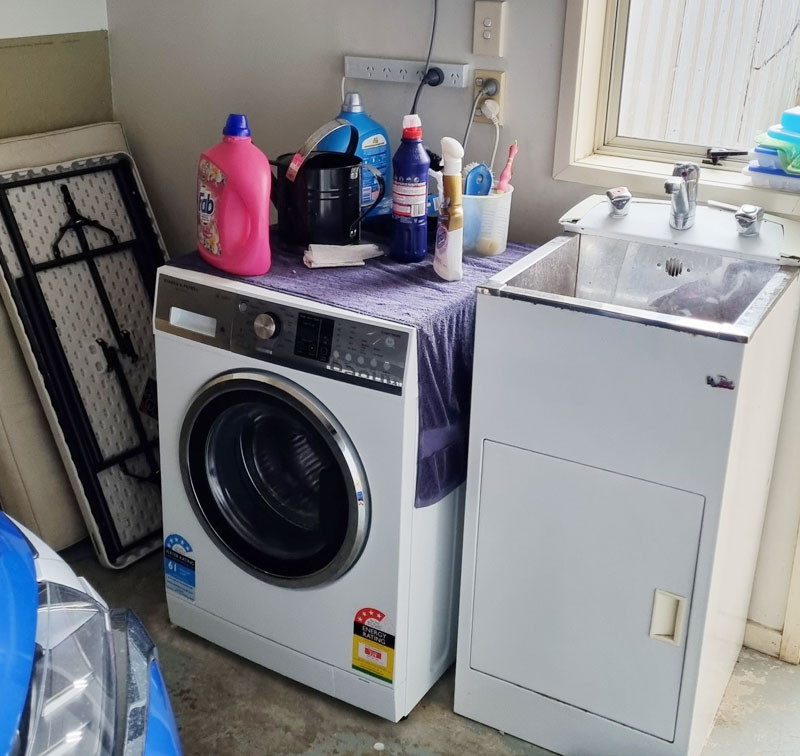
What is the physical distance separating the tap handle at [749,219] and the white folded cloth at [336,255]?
2.53 feet

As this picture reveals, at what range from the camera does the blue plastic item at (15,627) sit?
1.06 metres

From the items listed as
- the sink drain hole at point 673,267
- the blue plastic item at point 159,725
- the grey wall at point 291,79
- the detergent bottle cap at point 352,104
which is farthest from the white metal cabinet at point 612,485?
the blue plastic item at point 159,725

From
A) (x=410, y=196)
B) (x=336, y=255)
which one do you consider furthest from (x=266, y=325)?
(x=410, y=196)

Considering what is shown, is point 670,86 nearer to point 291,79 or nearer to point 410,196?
point 410,196

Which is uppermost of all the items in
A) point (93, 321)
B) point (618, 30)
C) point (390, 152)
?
point (618, 30)

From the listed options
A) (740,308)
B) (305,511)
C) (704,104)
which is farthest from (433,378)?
(704,104)

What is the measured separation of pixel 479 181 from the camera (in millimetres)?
2201

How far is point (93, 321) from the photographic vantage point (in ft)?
8.55

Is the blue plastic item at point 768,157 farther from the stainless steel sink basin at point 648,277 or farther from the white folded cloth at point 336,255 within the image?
the white folded cloth at point 336,255

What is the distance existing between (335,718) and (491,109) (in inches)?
57.0

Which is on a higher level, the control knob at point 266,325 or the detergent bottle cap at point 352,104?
the detergent bottle cap at point 352,104

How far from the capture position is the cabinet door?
5.87ft

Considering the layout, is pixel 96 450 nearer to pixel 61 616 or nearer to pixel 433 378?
pixel 433 378

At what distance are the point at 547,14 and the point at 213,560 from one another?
146 cm
